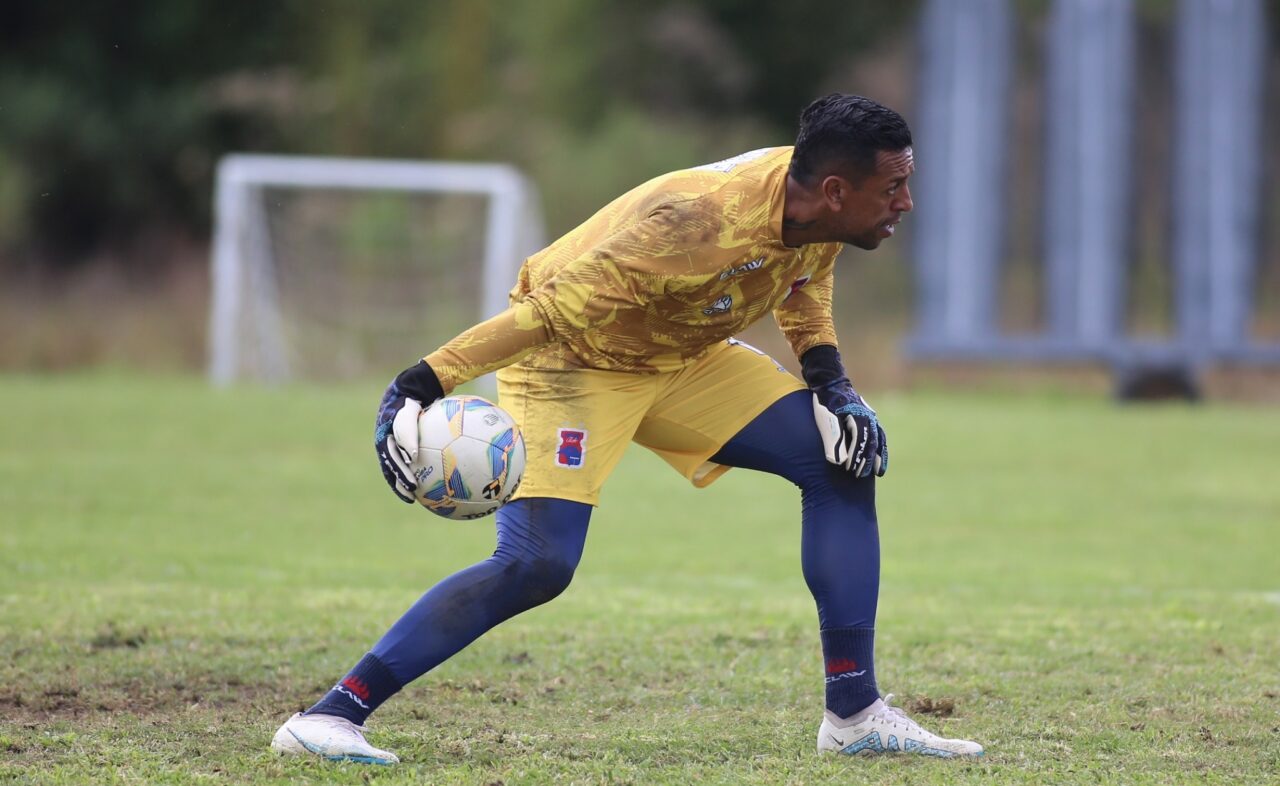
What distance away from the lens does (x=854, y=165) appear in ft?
14.6

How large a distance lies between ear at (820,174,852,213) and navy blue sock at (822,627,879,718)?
1.25 metres

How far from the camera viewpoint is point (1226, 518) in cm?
1121

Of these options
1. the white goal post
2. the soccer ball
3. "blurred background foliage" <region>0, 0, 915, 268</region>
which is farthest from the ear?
"blurred background foliage" <region>0, 0, 915, 268</region>

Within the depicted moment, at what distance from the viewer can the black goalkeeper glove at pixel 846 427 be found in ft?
15.7

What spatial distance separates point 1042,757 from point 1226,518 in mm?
7086

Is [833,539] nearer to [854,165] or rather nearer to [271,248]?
[854,165]

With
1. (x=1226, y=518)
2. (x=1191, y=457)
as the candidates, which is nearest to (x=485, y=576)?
(x=1226, y=518)

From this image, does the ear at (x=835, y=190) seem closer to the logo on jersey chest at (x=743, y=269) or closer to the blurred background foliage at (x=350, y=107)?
the logo on jersey chest at (x=743, y=269)

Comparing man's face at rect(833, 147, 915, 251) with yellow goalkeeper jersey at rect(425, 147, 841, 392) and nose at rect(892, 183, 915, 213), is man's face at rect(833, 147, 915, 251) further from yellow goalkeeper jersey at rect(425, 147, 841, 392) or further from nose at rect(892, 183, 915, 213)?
yellow goalkeeper jersey at rect(425, 147, 841, 392)

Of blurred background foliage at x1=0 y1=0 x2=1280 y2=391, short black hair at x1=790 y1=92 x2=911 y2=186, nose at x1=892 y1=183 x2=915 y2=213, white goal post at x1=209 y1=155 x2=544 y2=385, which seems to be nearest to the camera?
short black hair at x1=790 y1=92 x2=911 y2=186

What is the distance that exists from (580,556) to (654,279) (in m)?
0.86

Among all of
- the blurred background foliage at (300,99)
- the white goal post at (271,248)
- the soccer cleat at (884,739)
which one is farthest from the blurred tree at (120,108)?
the soccer cleat at (884,739)

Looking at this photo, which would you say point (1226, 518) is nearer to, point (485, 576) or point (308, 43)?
point (485, 576)

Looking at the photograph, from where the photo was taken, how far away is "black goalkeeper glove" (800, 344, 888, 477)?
188 inches
